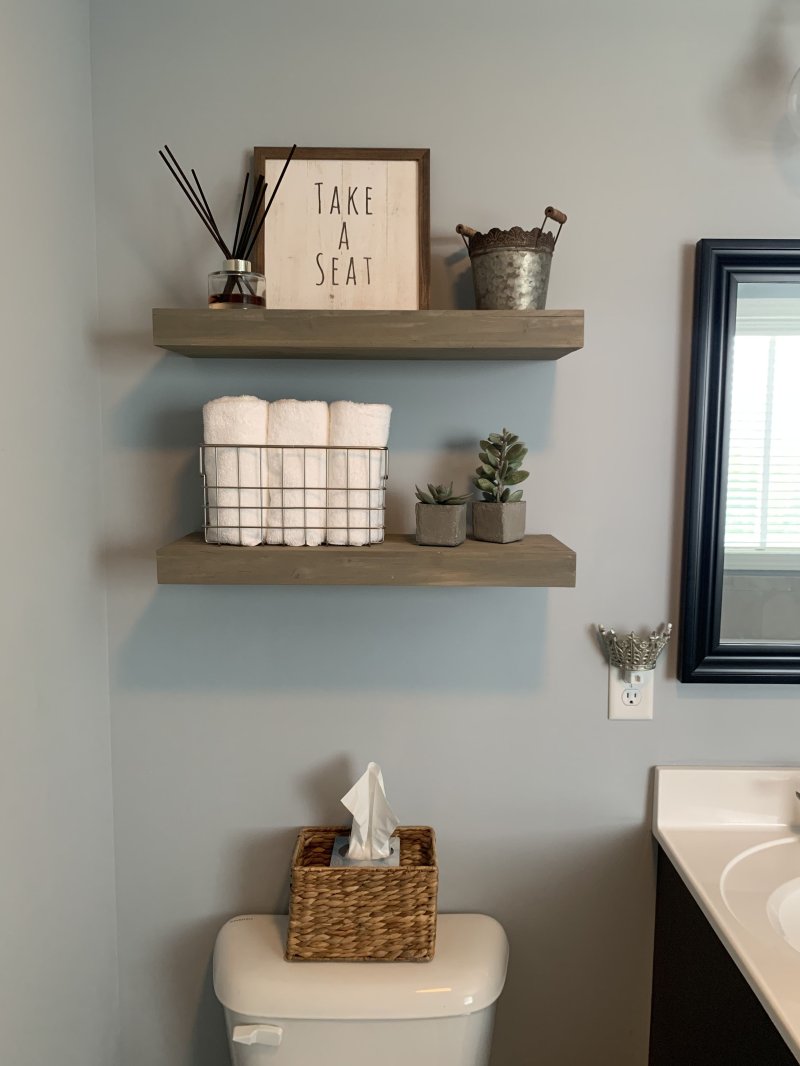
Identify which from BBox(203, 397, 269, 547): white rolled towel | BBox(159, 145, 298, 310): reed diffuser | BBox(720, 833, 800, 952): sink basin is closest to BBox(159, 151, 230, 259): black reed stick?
BBox(159, 145, 298, 310): reed diffuser

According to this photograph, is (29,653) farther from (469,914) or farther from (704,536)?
(704,536)

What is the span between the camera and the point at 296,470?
Result: 1124 millimetres

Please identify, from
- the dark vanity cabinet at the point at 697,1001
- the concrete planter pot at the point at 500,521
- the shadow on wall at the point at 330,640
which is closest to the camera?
the dark vanity cabinet at the point at 697,1001

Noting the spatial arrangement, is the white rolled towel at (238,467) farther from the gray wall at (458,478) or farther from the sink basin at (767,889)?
the sink basin at (767,889)

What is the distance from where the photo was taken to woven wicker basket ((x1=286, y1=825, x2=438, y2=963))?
46.9 inches

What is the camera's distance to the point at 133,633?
1.32m

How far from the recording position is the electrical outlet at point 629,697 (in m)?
1.32

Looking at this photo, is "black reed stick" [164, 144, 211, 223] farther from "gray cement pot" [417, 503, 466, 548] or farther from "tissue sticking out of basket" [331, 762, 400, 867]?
"tissue sticking out of basket" [331, 762, 400, 867]

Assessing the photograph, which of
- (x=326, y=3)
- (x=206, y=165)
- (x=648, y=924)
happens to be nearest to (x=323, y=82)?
(x=326, y=3)

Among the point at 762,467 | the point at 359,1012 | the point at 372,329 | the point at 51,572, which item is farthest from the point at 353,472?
the point at 359,1012

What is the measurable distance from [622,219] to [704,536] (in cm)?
52

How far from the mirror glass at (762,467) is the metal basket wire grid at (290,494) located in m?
0.59

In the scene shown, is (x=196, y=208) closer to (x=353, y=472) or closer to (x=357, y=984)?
(x=353, y=472)

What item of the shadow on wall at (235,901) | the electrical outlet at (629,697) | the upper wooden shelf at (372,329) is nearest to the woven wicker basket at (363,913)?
the shadow on wall at (235,901)
